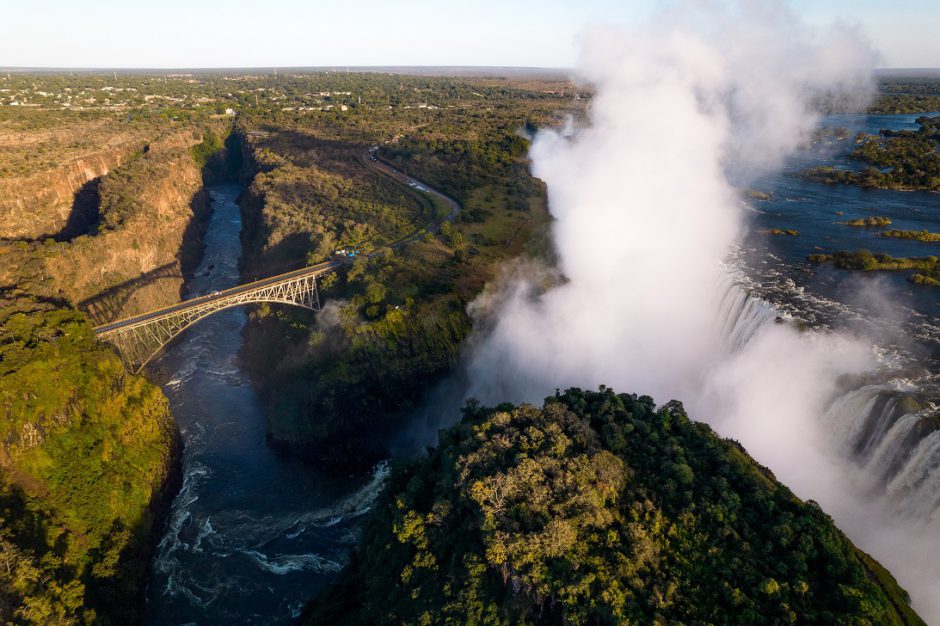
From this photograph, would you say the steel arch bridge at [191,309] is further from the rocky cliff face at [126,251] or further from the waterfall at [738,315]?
the waterfall at [738,315]

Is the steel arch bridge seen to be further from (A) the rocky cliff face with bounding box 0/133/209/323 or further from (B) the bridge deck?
(A) the rocky cliff face with bounding box 0/133/209/323

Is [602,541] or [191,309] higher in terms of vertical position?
[191,309]

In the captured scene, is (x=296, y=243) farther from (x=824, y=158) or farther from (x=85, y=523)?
(x=824, y=158)

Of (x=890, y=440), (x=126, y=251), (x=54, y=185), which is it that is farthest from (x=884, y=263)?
(x=54, y=185)

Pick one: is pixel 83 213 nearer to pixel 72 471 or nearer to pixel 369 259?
pixel 369 259

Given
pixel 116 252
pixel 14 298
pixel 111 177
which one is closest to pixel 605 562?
pixel 14 298

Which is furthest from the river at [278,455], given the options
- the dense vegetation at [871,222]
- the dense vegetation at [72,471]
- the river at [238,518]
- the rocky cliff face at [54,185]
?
the rocky cliff face at [54,185]
